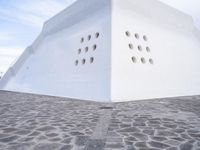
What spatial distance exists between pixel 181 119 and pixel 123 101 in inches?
137

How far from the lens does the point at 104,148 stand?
3.02 meters

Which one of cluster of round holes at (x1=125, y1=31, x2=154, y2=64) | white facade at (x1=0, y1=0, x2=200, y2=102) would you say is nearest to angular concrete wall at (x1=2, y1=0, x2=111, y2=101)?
white facade at (x1=0, y1=0, x2=200, y2=102)

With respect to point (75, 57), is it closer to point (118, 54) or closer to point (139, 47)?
point (118, 54)

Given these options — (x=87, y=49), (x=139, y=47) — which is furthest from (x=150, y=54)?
(x=87, y=49)

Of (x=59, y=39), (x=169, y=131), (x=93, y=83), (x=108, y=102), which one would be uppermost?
(x=59, y=39)

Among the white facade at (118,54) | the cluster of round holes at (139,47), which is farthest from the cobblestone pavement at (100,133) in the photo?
the cluster of round holes at (139,47)

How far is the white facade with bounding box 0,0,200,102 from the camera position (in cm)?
873

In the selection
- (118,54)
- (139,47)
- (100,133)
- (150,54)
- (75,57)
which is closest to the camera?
(100,133)

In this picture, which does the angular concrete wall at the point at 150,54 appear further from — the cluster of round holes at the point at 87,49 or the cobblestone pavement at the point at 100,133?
the cobblestone pavement at the point at 100,133

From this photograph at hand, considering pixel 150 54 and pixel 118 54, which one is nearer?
pixel 118 54

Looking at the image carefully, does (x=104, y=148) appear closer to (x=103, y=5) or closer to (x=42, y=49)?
(x=103, y=5)

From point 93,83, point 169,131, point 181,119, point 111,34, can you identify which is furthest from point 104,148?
point 111,34

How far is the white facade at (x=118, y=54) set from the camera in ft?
28.7

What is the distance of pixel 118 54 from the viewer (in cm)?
877
